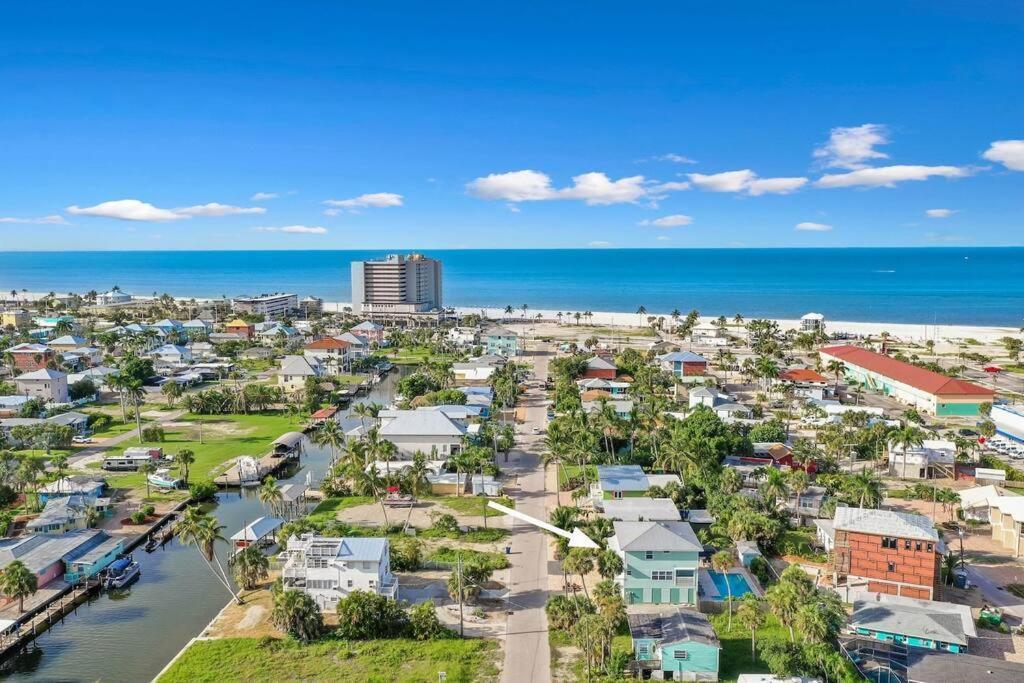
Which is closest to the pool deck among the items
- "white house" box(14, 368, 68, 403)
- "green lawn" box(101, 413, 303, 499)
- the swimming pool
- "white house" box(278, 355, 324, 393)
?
the swimming pool

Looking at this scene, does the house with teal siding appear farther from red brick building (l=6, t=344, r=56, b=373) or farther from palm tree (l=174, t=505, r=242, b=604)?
red brick building (l=6, t=344, r=56, b=373)

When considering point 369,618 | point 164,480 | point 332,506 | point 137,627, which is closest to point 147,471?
point 164,480

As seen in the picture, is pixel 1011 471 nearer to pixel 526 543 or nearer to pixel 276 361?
pixel 526 543

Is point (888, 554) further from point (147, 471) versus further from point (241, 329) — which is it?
point (241, 329)

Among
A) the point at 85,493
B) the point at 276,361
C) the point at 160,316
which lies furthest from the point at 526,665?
the point at 160,316

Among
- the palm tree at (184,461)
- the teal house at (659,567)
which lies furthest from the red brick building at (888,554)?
the palm tree at (184,461)
